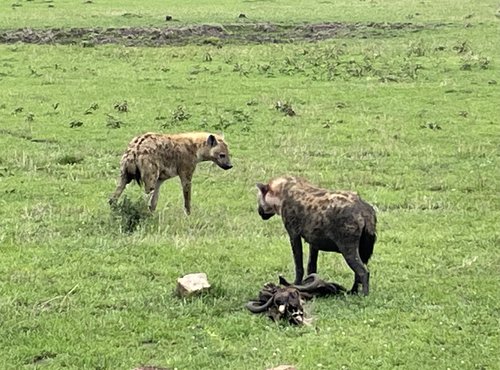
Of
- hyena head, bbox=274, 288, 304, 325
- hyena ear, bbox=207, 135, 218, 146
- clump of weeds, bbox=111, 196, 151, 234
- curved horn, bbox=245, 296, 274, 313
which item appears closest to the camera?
hyena head, bbox=274, 288, 304, 325

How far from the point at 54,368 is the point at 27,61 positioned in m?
25.4

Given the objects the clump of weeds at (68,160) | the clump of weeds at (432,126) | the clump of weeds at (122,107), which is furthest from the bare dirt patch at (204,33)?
the clump of weeds at (68,160)

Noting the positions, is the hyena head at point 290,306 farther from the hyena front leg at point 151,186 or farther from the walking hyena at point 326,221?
the hyena front leg at point 151,186

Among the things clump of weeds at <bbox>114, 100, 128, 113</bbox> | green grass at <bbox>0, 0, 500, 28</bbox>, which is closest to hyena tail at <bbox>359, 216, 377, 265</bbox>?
clump of weeds at <bbox>114, 100, 128, 113</bbox>

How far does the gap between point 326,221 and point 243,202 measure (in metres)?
5.43

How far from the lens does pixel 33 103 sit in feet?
81.5

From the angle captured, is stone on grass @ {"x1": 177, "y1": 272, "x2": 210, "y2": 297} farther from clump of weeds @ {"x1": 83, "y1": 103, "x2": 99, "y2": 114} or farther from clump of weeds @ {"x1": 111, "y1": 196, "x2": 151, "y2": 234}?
clump of weeds @ {"x1": 83, "y1": 103, "x2": 99, "y2": 114}

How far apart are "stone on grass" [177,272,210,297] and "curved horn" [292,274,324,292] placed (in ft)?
3.30

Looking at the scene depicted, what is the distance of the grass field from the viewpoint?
29.6ft

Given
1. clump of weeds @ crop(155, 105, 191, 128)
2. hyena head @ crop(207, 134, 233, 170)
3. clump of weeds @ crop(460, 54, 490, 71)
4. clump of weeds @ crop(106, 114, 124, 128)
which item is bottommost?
clump of weeds @ crop(106, 114, 124, 128)

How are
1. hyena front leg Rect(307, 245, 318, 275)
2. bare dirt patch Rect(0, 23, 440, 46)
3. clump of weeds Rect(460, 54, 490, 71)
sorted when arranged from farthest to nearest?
bare dirt patch Rect(0, 23, 440, 46) → clump of weeds Rect(460, 54, 490, 71) → hyena front leg Rect(307, 245, 318, 275)

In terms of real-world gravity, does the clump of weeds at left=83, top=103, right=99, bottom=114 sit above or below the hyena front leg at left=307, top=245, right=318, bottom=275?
below

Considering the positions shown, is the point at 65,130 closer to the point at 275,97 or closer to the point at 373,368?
the point at 275,97

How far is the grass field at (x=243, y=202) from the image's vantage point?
9.02m
